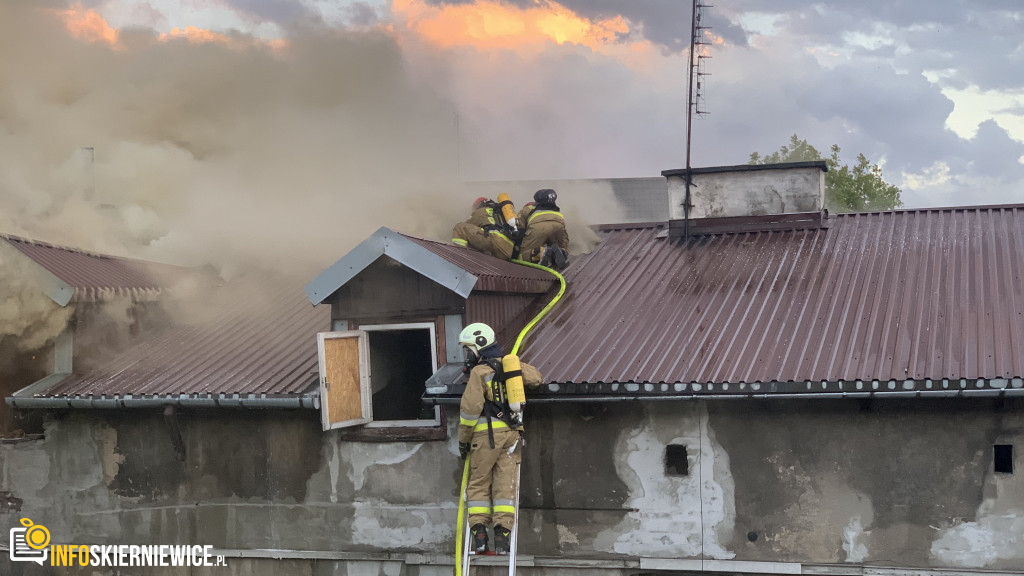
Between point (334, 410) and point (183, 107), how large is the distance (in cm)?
823

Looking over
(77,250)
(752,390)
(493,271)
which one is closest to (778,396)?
(752,390)

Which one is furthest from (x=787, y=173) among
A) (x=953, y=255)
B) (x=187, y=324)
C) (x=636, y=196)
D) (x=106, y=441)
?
(x=636, y=196)

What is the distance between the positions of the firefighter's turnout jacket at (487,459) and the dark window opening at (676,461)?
4.58ft

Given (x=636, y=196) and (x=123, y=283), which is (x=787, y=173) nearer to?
(x=123, y=283)

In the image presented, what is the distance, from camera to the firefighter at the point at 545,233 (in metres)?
11.4

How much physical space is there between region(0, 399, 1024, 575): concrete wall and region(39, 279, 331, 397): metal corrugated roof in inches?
16.3

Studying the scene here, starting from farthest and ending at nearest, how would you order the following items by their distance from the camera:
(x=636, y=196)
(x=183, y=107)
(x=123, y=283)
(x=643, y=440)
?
(x=636, y=196)
(x=183, y=107)
(x=123, y=283)
(x=643, y=440)

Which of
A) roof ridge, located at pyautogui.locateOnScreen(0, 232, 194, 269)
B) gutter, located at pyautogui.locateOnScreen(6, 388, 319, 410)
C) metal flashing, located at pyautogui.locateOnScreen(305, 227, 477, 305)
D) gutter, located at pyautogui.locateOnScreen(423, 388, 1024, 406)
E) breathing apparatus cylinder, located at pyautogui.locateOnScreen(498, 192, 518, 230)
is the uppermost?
breathing apparatus cylinder, located at pyautogui.locateOnScreen(498, 192, 518, 230)

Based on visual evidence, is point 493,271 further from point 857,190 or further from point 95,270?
point 857,190

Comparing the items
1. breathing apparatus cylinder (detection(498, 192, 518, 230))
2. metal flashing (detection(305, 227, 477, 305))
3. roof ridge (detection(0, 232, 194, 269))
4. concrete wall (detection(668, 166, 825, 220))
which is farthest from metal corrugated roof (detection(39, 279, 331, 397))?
concrete wall (detection(668, 166, 825, 220))

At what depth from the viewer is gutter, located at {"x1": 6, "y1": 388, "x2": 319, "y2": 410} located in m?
9.60

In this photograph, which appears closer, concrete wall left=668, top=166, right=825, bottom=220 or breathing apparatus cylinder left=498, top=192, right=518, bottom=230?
breathing apparatus cylinder left=498, top=192, right=518, bottom=230

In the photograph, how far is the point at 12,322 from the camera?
35.0 feet

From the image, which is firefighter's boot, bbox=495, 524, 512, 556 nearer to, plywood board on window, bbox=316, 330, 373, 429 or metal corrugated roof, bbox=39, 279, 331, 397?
plywood board on window, bbox=316, 330, 373, 429
